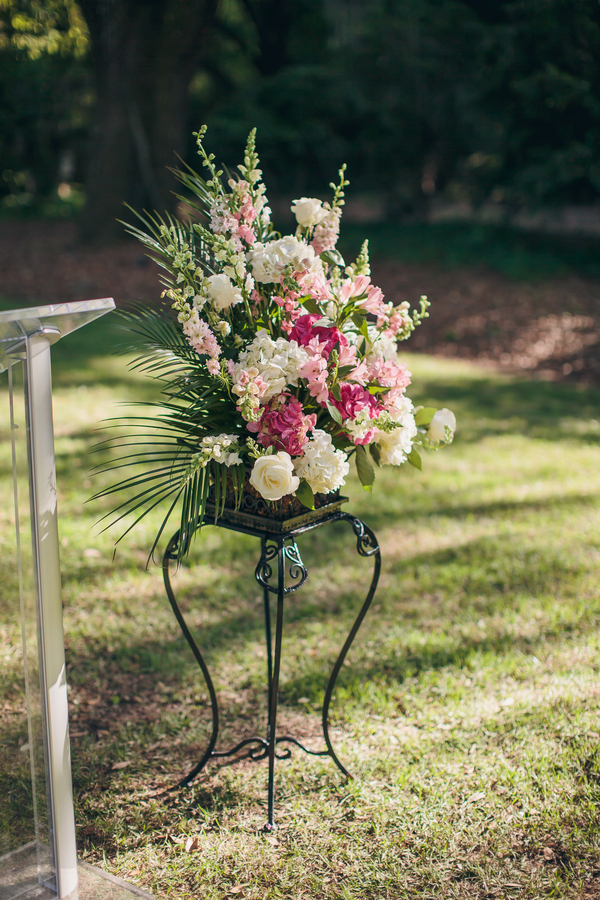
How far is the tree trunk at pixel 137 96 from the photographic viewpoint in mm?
12117

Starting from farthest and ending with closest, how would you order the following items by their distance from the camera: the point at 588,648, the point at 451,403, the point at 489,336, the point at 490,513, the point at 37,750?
the point at 489,336
the point at 451,403
the point at 490,513
the point at 588,648
the point at 37,750

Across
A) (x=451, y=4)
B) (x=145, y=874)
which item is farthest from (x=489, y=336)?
(x=145, y=874)

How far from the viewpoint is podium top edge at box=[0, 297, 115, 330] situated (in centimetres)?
165

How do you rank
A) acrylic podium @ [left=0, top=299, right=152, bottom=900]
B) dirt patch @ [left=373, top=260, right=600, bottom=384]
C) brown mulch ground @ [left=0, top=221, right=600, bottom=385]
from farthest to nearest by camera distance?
brown mulch ground @ [left=0, top=221, right=600, bottom=385] → dirt patch @ [left=373, top=260, right=600, bottom=384] → acrylic podium @ [left=0, top=299, right=152, bottom=900]

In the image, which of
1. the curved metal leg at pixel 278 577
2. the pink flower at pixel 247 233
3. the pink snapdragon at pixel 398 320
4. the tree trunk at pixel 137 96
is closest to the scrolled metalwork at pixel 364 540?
the curved metal leg at pixel 278 577

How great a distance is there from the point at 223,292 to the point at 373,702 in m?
1.97

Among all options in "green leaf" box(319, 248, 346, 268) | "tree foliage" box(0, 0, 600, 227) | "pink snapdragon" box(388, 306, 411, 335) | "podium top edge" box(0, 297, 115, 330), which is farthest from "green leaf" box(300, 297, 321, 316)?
"tree foliage" box(0, 0, 600, 227)

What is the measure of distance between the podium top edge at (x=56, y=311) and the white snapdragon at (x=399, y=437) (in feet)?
2.89

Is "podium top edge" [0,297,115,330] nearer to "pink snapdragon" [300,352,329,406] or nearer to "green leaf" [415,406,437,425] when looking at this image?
"pink snapdragon" [300,352,329,406]

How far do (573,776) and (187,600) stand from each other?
2.10 meters

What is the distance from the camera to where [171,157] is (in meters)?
13.6

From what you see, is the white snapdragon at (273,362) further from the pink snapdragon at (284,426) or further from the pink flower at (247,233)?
the pink flower at (247,233)

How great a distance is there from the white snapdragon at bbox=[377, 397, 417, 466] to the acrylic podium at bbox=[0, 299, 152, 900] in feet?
2.96

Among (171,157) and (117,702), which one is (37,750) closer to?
(117,702)
